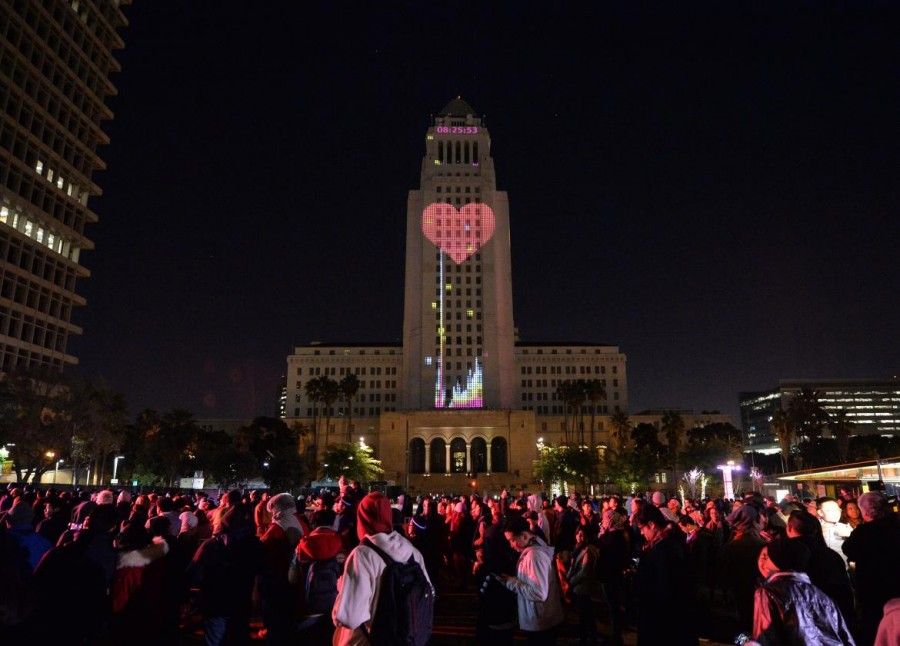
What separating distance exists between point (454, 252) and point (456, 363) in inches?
769

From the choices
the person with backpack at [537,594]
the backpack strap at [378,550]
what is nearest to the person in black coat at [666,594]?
the person with backpack at [537,594]

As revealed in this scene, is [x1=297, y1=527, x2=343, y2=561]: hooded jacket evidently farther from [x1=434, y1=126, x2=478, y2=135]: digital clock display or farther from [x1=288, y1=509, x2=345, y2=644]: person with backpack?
[x1=434, y1=126, x2=478, y2=135]: digital clock display

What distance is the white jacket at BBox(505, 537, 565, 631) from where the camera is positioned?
6176 millimetres

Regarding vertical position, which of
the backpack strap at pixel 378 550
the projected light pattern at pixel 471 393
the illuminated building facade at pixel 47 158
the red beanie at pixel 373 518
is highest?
the illuminated building facade at pixel 47 158

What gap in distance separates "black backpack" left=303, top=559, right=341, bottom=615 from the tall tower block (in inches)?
3785

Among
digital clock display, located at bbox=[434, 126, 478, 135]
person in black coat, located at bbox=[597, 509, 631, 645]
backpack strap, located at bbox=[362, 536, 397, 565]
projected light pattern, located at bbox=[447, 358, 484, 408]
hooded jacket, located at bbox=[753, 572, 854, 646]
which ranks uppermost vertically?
digital clock display, located at bbox=[434, 126, 478, 135]

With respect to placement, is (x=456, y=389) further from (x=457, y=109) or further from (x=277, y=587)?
(x=277, y=587)

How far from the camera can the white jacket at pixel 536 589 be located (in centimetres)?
618

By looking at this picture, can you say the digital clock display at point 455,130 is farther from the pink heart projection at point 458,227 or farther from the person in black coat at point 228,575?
the person in black coat at point 228,575

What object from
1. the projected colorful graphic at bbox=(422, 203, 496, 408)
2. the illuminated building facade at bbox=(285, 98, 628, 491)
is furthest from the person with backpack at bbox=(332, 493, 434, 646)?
the projected colorful graphic at bbox=(422, 203, 496, 408)

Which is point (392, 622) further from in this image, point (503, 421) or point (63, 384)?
point (503, 421)

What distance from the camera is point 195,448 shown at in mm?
73750

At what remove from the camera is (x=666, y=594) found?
6.52 meters

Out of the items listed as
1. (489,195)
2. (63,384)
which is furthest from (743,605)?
(489,195)
